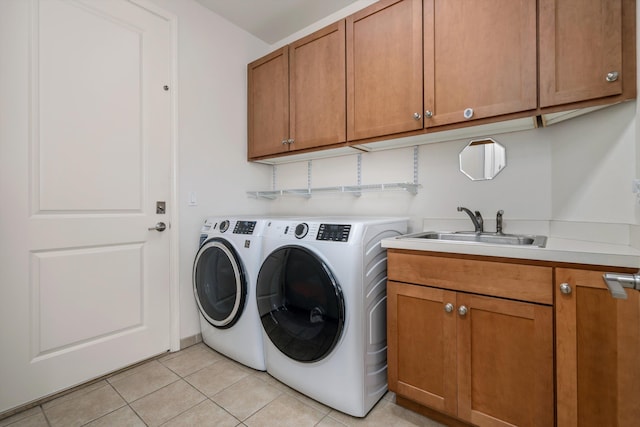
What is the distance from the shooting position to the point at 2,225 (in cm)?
144

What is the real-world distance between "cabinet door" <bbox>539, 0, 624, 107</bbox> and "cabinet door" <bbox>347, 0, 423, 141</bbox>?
55 cm

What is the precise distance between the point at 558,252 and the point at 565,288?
0.13m

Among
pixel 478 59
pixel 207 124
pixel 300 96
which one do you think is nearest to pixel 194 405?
pixel 207 124

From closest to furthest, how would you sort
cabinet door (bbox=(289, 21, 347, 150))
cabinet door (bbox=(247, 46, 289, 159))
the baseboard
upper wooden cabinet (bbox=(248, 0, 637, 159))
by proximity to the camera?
upper wooden cabinet (bbox=(248, 0, 637, 159)) → cabinet door (bbox=(289, 21, 347, 150)) → the baseboard → cabinet door (bbox=(247, 46, 289, 159))

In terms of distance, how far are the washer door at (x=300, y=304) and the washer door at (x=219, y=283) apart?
0.75 feet

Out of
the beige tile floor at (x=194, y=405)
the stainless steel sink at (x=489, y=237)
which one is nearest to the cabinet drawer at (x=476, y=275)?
the stainless steel sink at (x=489, y=237)

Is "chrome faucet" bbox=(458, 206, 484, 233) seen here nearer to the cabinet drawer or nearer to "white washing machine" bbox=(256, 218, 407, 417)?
"white washing machine" bbox=(256, 218, 407, 417)

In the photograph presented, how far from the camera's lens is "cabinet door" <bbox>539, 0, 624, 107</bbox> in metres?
1.14

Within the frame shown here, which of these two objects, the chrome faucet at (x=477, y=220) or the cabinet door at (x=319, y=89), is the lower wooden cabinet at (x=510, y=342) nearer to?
the chrome faucet at (x=477, y=220)

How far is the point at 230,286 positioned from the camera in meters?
1.90

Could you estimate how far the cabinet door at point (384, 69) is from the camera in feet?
5.27

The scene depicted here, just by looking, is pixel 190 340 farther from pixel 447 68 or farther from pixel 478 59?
pixel 478 59

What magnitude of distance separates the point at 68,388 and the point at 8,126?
146 centimetres

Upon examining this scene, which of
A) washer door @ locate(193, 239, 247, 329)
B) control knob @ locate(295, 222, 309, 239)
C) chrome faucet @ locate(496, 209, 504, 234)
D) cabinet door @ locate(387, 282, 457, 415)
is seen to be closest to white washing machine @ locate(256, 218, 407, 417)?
control knob @ locate(295, 222, 309, 239)
